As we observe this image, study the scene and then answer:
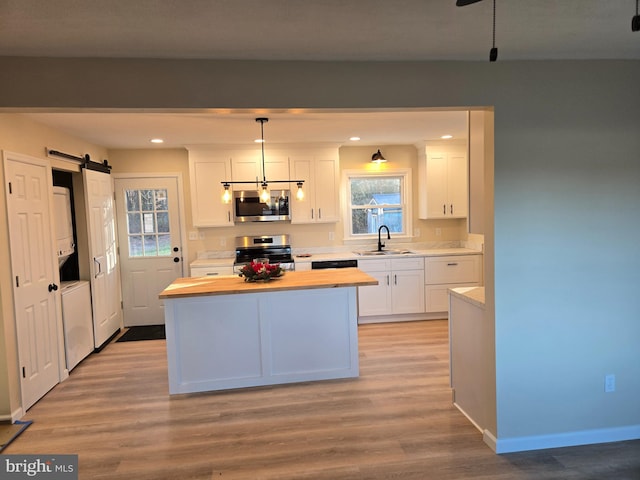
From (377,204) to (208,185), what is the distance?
2.38 m

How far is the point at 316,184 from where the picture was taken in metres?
5.25

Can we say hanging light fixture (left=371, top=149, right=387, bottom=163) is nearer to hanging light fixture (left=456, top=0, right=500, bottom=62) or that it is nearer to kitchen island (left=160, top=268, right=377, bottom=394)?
kitchen island (left=160, top=268, right=377, bottom=394)

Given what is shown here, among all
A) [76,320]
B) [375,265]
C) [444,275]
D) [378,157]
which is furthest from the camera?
[378,157]

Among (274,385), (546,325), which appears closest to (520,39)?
(546,325)

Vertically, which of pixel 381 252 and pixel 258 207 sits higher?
pixel 258 207

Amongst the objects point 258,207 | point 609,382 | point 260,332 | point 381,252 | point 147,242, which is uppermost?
point 258,207

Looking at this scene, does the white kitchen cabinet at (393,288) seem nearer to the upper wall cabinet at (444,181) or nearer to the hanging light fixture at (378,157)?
the upper wall cabinet at (444,181)

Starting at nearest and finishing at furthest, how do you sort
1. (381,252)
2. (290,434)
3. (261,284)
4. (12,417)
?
(290,434)
(12,417)
(261,284)
(381,252)

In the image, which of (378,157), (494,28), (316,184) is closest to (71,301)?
(316,184)

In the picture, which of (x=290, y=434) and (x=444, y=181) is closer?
(x=290, y=434)

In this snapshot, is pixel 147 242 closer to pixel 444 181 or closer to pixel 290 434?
pixel 290 434

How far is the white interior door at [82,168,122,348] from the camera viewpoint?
4.38 meters

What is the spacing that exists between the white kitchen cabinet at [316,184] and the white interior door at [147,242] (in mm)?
1658

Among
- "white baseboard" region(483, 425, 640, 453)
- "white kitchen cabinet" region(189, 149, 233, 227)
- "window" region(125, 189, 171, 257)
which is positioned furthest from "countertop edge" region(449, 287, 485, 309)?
"window" region(125, 189, 171, 257)
